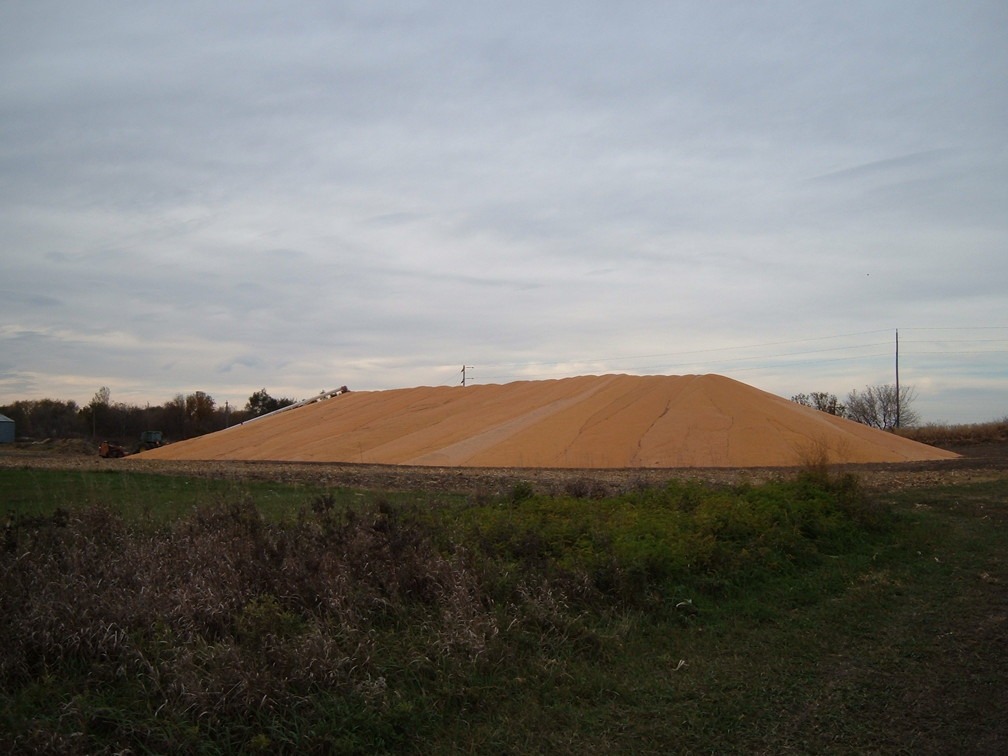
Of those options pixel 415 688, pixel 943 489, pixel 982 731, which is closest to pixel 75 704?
pixel 415 688

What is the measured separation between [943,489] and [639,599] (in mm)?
12294

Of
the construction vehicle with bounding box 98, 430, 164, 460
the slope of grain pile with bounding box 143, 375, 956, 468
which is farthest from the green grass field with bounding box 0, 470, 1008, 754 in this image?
the construction vehicle with bounding box 98, 430, 164, 460

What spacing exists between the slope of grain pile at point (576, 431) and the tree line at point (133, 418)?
120 feet

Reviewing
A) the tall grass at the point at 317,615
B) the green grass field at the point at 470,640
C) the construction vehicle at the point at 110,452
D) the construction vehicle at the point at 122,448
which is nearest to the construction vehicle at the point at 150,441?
the construction vehicle at the point at 122,448

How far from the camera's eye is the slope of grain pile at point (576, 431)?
81.3 ft

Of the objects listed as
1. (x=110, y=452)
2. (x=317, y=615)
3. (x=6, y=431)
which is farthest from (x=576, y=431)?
(x=6, y=431)

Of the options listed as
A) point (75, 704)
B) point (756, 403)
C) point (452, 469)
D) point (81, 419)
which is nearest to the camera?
point (75, 704)

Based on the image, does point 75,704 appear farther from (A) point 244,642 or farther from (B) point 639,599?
(B) point 639,599

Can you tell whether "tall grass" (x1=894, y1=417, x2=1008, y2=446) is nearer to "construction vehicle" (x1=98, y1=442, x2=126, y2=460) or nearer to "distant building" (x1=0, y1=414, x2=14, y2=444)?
"construction vehicle" (x1=98, y1=442, x2=126, y2=460)

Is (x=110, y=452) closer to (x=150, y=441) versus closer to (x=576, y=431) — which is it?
(x=150, y=441)

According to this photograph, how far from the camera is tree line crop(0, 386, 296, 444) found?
70.4 metres

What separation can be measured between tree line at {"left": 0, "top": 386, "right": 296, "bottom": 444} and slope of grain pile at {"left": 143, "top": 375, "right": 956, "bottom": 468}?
120ft

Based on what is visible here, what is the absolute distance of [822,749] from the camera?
387cm

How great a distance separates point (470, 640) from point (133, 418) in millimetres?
77284
